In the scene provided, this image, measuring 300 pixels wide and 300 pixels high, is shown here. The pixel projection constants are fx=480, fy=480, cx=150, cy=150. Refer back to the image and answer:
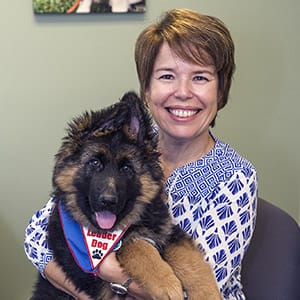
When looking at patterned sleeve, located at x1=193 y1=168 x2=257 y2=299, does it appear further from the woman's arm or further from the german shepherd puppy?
the woman's arm

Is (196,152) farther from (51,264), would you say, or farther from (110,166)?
(51,264)

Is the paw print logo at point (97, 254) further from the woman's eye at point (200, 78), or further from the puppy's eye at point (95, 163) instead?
the woman's eye at point (200, 78)

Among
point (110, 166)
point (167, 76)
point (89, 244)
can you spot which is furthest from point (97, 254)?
point (167, 76)

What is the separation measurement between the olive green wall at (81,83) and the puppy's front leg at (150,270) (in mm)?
1188

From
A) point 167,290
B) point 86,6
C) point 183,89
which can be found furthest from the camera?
point 86,6

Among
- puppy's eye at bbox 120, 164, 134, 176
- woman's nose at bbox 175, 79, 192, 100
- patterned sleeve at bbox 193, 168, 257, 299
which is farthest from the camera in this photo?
woman's nose at bbox 175, 79, 192, 100

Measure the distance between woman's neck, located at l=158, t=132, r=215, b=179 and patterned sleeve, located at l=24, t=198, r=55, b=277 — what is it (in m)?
0.45

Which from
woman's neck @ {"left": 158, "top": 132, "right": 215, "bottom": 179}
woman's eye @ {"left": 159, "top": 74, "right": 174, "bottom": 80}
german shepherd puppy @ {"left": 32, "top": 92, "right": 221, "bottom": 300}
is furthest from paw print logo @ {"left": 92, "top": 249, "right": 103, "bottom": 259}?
woman's eye @ {"left": 159, "top": 74, "right": 174, "bottom": 80}

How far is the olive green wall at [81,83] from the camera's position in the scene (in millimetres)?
2371

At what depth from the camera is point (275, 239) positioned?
1.81 m

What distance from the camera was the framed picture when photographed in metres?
2.30

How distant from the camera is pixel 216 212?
5.20ft

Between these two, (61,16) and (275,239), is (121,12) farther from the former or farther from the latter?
(275,239)

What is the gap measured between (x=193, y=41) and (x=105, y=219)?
68 centimetres
